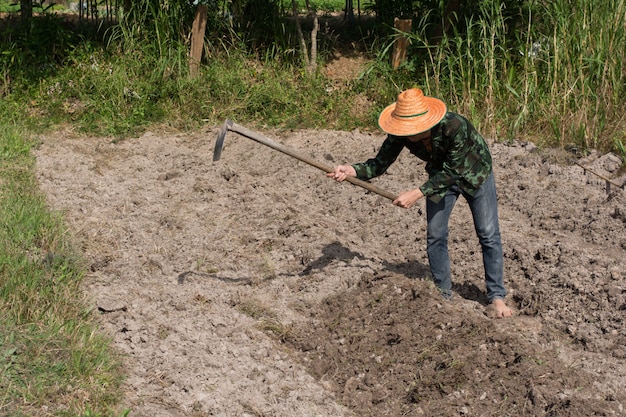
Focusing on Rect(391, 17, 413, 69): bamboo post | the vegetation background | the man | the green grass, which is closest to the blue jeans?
the man

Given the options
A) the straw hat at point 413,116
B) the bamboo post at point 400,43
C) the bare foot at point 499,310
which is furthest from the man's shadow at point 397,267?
the bamboo post at point 400,43

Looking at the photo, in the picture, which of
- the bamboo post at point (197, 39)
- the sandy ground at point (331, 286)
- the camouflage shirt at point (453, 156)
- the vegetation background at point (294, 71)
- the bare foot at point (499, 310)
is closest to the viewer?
the sandy ground at point (331, 286)

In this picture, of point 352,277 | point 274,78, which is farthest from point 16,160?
point 352,277

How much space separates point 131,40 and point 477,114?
139 inches

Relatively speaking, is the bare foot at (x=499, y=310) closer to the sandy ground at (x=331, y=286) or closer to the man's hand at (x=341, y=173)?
the sandy ground at (x=331, y=286)

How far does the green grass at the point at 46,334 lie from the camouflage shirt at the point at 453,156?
1.93 meters

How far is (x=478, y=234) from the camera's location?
16.0ft

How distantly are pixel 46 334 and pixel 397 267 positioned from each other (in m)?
2.41

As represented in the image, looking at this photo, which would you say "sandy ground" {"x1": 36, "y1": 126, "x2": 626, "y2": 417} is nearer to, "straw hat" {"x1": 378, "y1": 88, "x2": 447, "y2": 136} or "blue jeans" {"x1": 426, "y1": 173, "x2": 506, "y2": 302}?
"blue jeans" {"x1": 426, "y1": 173, "x2": 506, "y2": 302}

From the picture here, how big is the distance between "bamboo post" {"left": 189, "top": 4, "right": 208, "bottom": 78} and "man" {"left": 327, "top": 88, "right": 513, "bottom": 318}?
4.03 metres

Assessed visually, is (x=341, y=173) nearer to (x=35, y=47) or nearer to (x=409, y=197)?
(x=409, y=197)

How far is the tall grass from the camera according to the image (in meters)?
6.98

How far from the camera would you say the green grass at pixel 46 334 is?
366cm

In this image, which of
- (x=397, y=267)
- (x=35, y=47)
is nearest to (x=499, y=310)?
(x=397, y=267)
